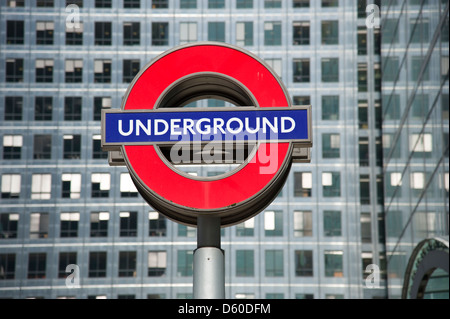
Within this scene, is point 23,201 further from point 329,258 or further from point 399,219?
point 399,219

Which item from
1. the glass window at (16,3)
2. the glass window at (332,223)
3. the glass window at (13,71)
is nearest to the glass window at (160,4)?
the glass window at (16,3)

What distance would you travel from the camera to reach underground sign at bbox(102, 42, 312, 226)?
11484 mm

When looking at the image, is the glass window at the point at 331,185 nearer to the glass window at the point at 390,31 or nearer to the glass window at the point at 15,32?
the glass window at the point at 390,31

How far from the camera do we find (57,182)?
79000mm

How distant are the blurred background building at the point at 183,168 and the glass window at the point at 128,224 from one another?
9 centimetres

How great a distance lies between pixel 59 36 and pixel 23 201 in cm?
1532

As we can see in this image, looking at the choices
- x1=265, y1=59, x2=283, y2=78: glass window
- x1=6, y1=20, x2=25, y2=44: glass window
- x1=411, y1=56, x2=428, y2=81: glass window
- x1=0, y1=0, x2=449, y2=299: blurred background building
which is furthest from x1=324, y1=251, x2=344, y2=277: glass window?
x1=411, y1=56, x2=428, y2=81: glass window

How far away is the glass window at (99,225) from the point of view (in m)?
77.9

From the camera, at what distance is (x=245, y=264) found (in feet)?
252

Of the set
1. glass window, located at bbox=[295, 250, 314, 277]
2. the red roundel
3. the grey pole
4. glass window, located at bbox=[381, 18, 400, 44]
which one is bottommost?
glass window, located at bbox=[295, 250, 314, 277]

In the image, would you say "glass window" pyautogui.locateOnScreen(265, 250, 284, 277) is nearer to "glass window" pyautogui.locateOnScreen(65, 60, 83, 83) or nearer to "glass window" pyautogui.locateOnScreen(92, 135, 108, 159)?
"glass window" pyautogui.locateOnScreen(92, 135, 108, 159)

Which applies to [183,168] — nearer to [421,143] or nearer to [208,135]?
[421,143]

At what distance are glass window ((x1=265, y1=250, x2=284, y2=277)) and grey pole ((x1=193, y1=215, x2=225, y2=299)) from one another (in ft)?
216
